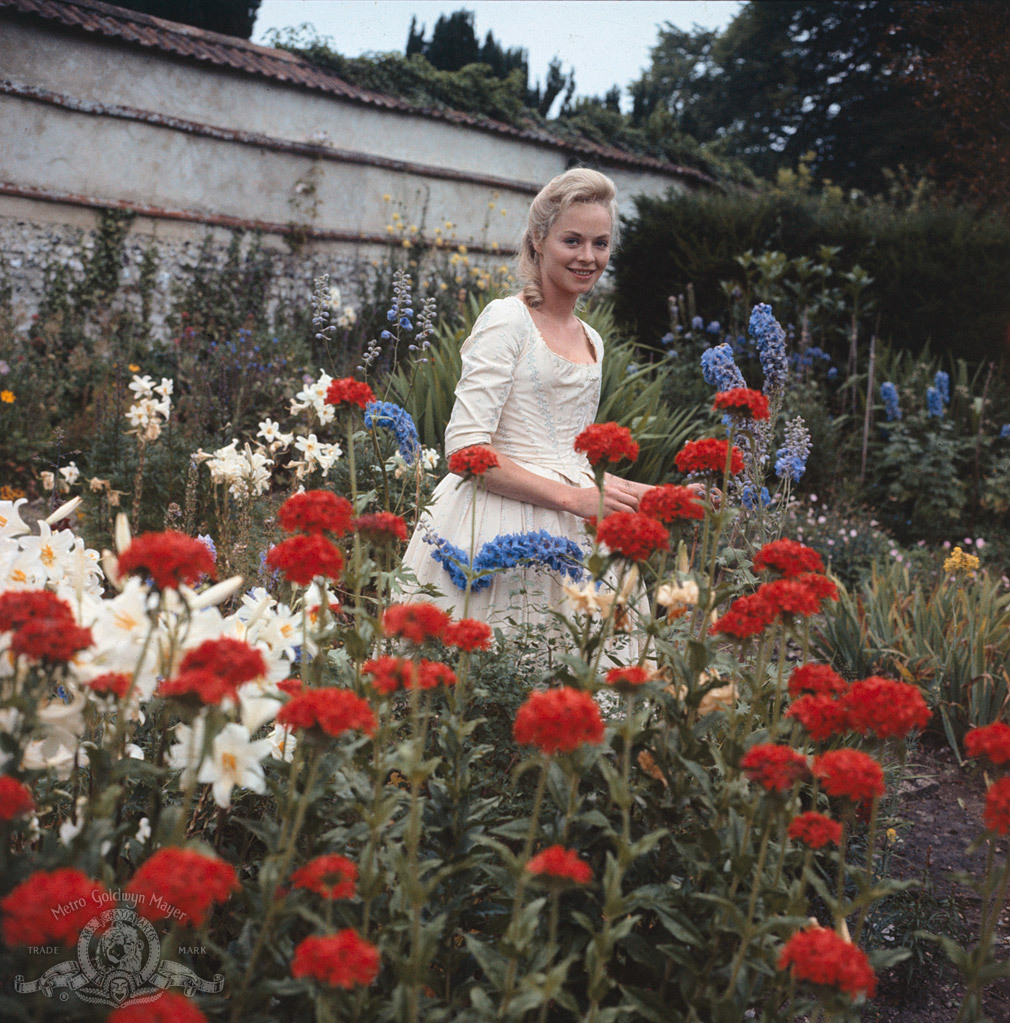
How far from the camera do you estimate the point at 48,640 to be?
0.94 metres

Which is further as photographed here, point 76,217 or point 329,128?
point 329,128

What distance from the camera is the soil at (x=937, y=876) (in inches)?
79.8

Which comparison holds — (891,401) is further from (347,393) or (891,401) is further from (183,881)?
(183,881)

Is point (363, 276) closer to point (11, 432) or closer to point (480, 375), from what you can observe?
point (11, 432)

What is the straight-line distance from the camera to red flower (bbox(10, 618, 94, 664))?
931 millimetres

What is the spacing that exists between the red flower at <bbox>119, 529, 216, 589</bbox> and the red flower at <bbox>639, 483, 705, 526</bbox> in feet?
2.43

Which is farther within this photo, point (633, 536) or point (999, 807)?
point (633, 536)

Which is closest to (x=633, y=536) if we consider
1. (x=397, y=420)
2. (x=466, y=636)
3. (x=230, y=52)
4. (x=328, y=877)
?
(x=466, y=636)

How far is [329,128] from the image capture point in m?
11.0

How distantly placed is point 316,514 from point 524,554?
0.93 meters

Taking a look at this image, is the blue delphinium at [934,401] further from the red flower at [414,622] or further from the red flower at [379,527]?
the red flower at [414,622]

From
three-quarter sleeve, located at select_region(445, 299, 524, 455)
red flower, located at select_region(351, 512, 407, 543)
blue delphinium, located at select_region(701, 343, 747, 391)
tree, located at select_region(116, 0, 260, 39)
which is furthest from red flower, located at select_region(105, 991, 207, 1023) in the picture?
tree, located at select_region(116, 0, 260, 39)

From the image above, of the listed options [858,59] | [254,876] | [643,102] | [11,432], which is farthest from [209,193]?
[858,59]

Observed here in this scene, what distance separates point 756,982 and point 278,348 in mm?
6896
